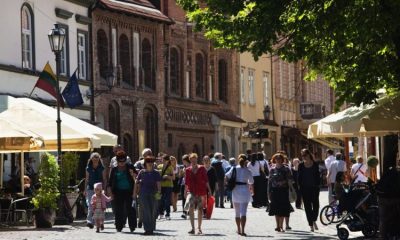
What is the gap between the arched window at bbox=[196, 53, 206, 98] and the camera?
6312 centimetres

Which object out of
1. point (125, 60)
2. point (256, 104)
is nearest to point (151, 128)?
point (125, 60)

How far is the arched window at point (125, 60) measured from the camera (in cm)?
5272

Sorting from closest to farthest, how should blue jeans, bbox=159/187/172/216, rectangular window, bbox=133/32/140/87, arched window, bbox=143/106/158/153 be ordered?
blue jeans, bbox=159/187/172/216
rectangular window, bbox=133/32/140/87
arched window, bbox=143/106/158/153

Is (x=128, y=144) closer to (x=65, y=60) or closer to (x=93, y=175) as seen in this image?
(x=65, y=60)

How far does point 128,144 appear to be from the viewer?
5331cm

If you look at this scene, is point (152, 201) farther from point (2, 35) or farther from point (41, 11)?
point (41, 11)

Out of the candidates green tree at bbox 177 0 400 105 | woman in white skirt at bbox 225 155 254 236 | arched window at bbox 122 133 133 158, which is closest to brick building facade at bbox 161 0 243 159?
arched window at bbox 122 133 133 158

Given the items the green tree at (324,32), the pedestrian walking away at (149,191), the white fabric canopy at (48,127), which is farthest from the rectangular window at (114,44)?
the green tree at (324,32)

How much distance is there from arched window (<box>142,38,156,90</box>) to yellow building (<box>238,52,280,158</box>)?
13.4 m

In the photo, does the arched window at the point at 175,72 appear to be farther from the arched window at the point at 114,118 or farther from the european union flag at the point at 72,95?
the european union flag at the point at 72,95

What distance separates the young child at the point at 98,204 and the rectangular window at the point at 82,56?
64.3 ft

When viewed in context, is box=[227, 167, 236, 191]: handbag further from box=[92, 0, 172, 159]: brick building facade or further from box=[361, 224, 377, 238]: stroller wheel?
box=[92, 0, 172, 159]: brick building facade

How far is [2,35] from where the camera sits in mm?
39969

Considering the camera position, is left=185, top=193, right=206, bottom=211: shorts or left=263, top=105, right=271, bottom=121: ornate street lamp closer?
left=185, top=193, right=206, bottom=211: shorts
